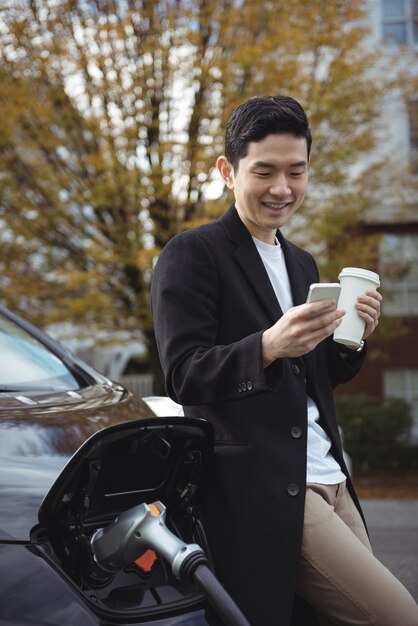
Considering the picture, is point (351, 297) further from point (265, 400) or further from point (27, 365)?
point (27, 365)

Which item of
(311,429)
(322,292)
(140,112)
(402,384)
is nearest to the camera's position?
(322,292)

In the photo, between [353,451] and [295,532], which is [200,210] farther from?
[295,532]

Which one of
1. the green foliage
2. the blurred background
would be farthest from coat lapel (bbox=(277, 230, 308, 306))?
the green foliage

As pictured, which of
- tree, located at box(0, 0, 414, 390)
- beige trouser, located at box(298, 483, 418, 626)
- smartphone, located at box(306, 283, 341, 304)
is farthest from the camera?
tree, located at box(0, 0, 414, 390)

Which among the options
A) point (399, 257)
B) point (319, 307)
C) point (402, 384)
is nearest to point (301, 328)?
point (319, 307)

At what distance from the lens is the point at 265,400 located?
2.02 meters

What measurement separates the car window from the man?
77cm

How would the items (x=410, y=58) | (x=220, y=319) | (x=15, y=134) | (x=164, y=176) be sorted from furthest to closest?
(x=410, y=58), (x=15, y=134), (x=164, y=176), (x=220, y=319)

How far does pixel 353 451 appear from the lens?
12805mm

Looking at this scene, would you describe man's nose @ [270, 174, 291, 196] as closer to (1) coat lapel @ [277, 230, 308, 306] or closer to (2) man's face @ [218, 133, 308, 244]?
(2) man's face @ [218, 133, 308, 244]

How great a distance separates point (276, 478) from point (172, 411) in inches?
29.5

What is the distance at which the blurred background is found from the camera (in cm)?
857

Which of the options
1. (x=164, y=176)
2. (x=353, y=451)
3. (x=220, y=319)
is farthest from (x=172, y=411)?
(x=353, y=451)

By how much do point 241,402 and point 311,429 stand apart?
234mm
